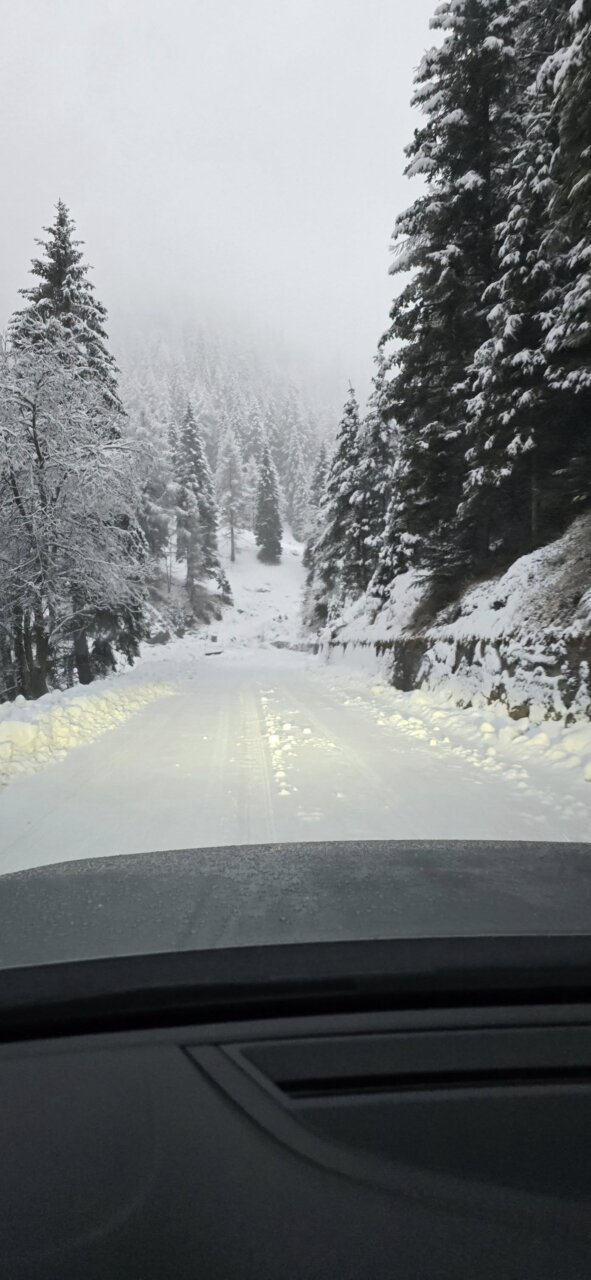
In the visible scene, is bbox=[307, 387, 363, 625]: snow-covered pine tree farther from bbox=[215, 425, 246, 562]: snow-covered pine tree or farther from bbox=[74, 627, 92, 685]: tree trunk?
bbox=[215, 425, 246, 562]: snow-covered pine tree

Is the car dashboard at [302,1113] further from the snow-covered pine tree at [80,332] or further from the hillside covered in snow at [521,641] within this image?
the snow-covered pine tree at [80,332]

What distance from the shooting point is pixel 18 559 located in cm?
1532

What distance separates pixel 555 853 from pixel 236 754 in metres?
6.62

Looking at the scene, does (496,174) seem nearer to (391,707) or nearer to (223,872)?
(391,707)

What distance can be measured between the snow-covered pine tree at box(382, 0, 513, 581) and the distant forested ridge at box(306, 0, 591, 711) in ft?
0.11

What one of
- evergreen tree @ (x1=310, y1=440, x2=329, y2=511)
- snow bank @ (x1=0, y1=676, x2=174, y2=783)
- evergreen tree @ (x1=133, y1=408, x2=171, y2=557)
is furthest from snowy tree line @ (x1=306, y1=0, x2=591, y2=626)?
evergreen tree @ (x1=310, y1=440, x2=329, y2=511)

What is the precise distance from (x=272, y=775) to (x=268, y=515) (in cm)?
8333

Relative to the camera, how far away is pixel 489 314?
13602 millimetres

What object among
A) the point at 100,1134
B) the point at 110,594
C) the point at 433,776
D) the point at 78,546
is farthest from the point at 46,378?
the point at 100,1134

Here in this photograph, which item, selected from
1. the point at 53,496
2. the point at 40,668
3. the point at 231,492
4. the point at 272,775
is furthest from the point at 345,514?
the point at 231,492

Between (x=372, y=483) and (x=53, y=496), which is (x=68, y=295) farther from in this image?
(x=372, y=483)

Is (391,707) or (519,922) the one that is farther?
(391,707)

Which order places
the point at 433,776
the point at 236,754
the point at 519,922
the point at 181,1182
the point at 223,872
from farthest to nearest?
the point at 236,754 < the point at 433,776 < the point at 223,872 < the point at 519,922 < the point at 181,1182

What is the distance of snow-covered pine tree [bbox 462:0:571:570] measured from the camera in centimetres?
1284
